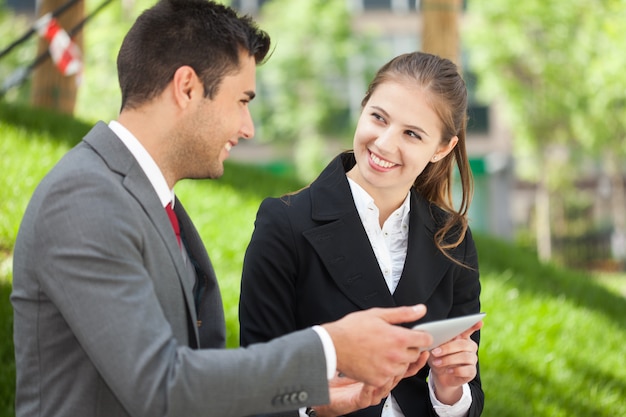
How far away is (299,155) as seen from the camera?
28.7 metres

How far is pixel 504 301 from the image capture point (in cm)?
646

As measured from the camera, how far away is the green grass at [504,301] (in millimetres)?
4945

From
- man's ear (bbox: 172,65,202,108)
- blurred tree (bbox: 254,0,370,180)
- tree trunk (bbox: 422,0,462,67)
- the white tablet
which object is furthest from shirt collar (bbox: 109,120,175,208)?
blurred tree (bbox: 254,0,370,180)

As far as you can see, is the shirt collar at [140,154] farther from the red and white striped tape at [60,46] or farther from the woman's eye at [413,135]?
the red and white striped tape at [60,46]

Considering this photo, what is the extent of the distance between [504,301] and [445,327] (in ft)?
15.0

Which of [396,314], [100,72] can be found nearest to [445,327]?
[396,314]

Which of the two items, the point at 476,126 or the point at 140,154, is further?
the point at 476,126

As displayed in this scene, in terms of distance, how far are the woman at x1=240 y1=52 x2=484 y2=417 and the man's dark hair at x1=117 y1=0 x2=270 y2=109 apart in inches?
27.7

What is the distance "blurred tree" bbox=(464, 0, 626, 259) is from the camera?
22.3 m

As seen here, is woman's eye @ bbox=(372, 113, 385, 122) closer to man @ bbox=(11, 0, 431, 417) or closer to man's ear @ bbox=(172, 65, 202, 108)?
man @ bbox=(11, 0, 431, 417)

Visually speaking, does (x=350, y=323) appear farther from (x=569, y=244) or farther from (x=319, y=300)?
(x=569, y=244)

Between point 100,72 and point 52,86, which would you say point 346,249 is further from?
point 100,72

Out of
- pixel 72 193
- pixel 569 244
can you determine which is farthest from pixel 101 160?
pixel 569 244

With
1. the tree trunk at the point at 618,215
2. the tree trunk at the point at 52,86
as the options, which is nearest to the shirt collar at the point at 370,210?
the tree trunk at the point at 52,86
